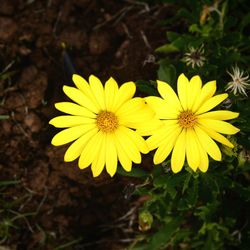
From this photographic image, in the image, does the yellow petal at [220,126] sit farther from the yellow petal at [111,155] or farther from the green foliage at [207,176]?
the yellow petal at [111,155]

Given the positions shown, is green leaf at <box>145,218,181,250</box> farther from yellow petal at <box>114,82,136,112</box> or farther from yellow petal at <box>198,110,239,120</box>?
yellow petal at <box>114,82,136,112</box>

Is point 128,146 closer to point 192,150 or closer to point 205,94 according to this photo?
point 192,150

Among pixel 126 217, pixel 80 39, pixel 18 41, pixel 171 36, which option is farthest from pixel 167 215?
pixel 18 41

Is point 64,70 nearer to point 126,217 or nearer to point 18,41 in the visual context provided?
point 18,41

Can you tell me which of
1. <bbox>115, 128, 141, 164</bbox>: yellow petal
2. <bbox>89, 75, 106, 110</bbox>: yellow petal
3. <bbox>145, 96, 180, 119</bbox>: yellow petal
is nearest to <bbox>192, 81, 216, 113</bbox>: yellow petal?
<bbox>145, 96, 180, 119</bbox>: yellow petal

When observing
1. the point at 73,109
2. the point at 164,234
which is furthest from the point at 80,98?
the point at 164,234

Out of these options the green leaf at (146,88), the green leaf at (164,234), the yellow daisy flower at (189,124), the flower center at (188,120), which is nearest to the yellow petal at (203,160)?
the yellow daisy flower at (189,124)
